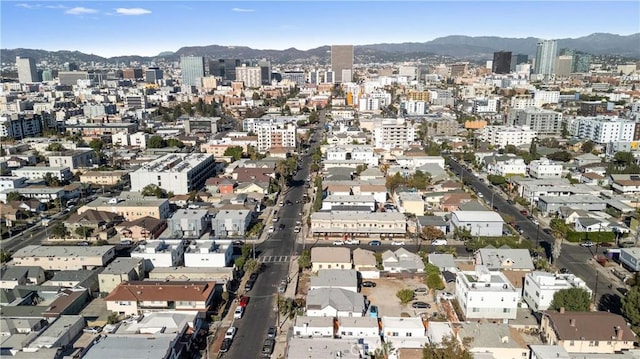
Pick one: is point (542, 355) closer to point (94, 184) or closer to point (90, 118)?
point (94, 184)

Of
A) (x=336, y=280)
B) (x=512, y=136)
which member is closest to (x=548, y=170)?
(x=512, y=136)

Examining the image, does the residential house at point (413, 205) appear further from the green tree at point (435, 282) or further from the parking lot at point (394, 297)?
the green tree at point (435, 282)

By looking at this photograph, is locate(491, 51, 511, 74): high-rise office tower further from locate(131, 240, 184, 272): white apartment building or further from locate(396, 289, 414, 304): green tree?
locate(131, 240, 184, 272): white apartment building

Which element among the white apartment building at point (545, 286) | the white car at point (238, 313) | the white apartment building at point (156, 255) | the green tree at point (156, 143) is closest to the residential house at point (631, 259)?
the white apartment building at point (545, 286)

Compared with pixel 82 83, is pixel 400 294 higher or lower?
lower

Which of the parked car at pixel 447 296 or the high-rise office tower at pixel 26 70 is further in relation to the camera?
the high-rise office tower at pixel 26 70

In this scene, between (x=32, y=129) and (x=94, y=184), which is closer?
(x=94, y=184)

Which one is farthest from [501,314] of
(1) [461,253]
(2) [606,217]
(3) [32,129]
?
(3) [32,129]
